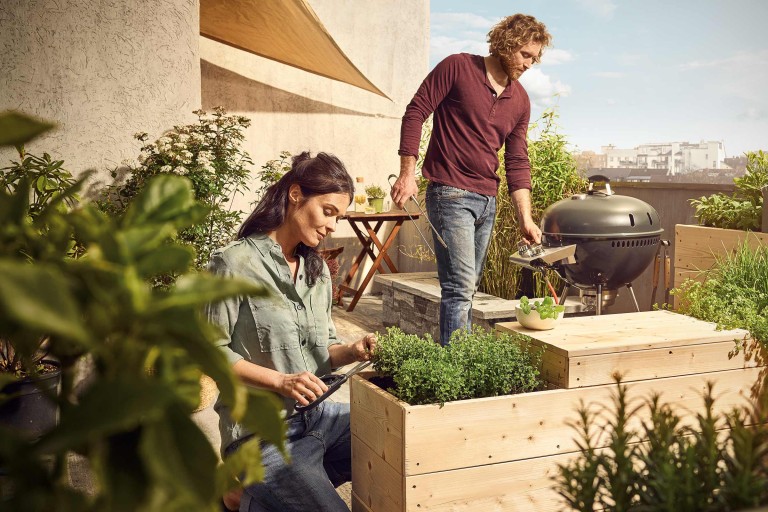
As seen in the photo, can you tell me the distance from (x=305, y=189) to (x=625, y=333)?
3.90 ft

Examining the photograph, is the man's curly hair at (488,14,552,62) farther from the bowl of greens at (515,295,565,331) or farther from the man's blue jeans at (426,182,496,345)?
the bowl of greens at (515,295,565,331)

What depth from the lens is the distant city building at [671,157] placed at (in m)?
5.25

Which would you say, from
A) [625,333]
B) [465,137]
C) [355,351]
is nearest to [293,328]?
[355,351]

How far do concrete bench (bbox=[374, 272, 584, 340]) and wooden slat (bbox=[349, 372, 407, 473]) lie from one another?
88.2 inches

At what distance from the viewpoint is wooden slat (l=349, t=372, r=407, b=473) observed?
194cm

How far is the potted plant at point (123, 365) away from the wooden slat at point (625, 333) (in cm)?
189

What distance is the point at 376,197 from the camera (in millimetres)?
6840

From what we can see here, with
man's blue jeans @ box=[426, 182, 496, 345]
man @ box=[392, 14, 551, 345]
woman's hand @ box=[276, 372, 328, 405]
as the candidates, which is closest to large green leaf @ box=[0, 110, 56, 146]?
woman's hand @ box=[276, 372, 328, 405]

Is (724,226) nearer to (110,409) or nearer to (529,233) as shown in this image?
(529,233)

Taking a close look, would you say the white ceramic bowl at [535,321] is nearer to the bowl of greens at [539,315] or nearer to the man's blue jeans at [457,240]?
the bowl of greens at [539,315]

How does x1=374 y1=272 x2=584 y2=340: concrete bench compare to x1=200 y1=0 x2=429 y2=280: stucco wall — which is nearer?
x1=374 y1=272 x2=584 y2=340: concrete bench

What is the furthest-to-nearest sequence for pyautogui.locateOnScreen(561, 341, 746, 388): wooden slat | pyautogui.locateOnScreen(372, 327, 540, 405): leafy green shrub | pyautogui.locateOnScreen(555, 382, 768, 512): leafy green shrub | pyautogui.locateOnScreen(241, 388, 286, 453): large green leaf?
1. pyautogui.locateOnScreen(561, 341, 746, 388): wooden slat
2. pyautogui.locateOnScreen(372, 327, 540, 405): leafy green shrub
3. pyautogui.locateOnScreen(555, 382, 768, 512): leafy green shrub
4. pyautogui.locateOnScreen(241, 388, 286, 453): large green leaf

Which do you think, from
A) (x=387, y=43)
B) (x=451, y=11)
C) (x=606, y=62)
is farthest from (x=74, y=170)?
(x=451, y=11)

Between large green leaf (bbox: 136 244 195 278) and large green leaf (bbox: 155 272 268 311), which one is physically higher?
large green leaf (bbox: 136 244 195 278)
